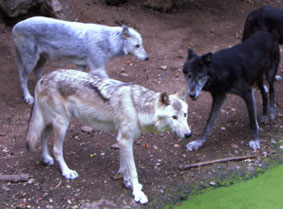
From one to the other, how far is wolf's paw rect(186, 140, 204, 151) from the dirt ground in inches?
3.5

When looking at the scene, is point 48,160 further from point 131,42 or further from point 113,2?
point 113,2

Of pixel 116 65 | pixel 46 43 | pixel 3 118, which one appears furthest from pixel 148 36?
pixel 3 118

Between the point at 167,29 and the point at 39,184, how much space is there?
5763mm

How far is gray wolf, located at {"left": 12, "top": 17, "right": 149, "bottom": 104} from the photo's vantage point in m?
6.63

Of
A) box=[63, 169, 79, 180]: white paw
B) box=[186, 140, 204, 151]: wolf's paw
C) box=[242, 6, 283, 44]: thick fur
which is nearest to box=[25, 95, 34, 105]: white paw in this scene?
box=[63, 169, 79, 180]: white paw

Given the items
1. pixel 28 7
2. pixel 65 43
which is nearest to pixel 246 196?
pixel 65 43

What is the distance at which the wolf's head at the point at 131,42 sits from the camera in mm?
6832

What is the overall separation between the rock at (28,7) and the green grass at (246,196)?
18.4 ft

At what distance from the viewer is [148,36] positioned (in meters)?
8.98

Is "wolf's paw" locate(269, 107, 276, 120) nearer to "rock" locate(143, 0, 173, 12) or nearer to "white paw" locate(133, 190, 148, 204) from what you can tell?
"white paw" locate(133, 190, 148, 204)

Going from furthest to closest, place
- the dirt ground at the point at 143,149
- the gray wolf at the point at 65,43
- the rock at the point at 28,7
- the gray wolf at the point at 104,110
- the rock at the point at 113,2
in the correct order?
the rock at the point at 113,2 < the rock at the point at 28,7 < the gray wolf at the point at 65,43 < the dirt ground at the point at 143,149 < the gray wolf at the point at 104,110

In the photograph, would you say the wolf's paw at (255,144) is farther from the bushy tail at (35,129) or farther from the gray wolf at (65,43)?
the bushy tail at (35,129)

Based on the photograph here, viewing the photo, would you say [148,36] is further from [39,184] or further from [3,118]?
[39,184]

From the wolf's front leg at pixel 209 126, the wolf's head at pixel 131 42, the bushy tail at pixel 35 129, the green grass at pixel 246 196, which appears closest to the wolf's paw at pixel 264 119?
the wolf's front leg at pixel 209 126
